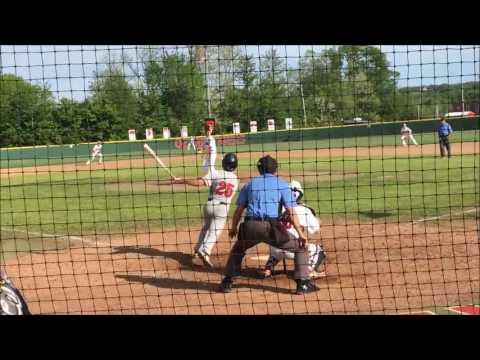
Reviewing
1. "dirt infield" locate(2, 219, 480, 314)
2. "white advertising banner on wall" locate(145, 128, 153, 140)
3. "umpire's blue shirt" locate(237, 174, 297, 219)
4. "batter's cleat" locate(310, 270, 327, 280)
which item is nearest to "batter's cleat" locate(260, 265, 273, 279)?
"dirt infield" locate(2, 219, 480, 314)

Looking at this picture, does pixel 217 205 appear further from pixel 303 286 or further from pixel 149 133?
pixel 149 133

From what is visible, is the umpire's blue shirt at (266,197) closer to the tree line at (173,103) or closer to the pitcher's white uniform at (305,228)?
the pitcher's white uniform at (305,228)

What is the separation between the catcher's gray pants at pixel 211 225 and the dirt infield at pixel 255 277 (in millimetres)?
321

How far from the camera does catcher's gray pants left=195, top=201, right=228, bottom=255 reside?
26.1 feet

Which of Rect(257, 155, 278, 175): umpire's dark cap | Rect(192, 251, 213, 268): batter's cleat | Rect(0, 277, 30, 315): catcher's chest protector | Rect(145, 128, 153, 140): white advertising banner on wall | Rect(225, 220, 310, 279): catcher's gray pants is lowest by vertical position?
Rect(192, 251, 213, 268): batter's cleat

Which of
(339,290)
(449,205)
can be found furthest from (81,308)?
(449,205)

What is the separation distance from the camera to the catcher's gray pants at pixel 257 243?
6.64 m

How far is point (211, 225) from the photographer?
8055 mm

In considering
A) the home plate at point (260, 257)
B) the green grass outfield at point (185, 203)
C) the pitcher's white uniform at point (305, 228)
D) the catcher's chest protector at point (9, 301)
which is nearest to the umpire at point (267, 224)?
the pitcher's white uniform at point (305, 228)

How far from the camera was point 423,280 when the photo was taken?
283 inches

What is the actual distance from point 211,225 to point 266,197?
152cm

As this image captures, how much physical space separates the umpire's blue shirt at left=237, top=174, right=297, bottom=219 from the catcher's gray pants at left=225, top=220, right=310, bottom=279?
0.40 ft

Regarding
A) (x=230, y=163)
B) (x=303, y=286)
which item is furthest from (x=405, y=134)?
(x=303, y=286)

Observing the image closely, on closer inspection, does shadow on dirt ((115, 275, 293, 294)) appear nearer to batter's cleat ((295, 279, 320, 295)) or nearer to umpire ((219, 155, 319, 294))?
batter's cleat ((295, 279, 320, 295))
